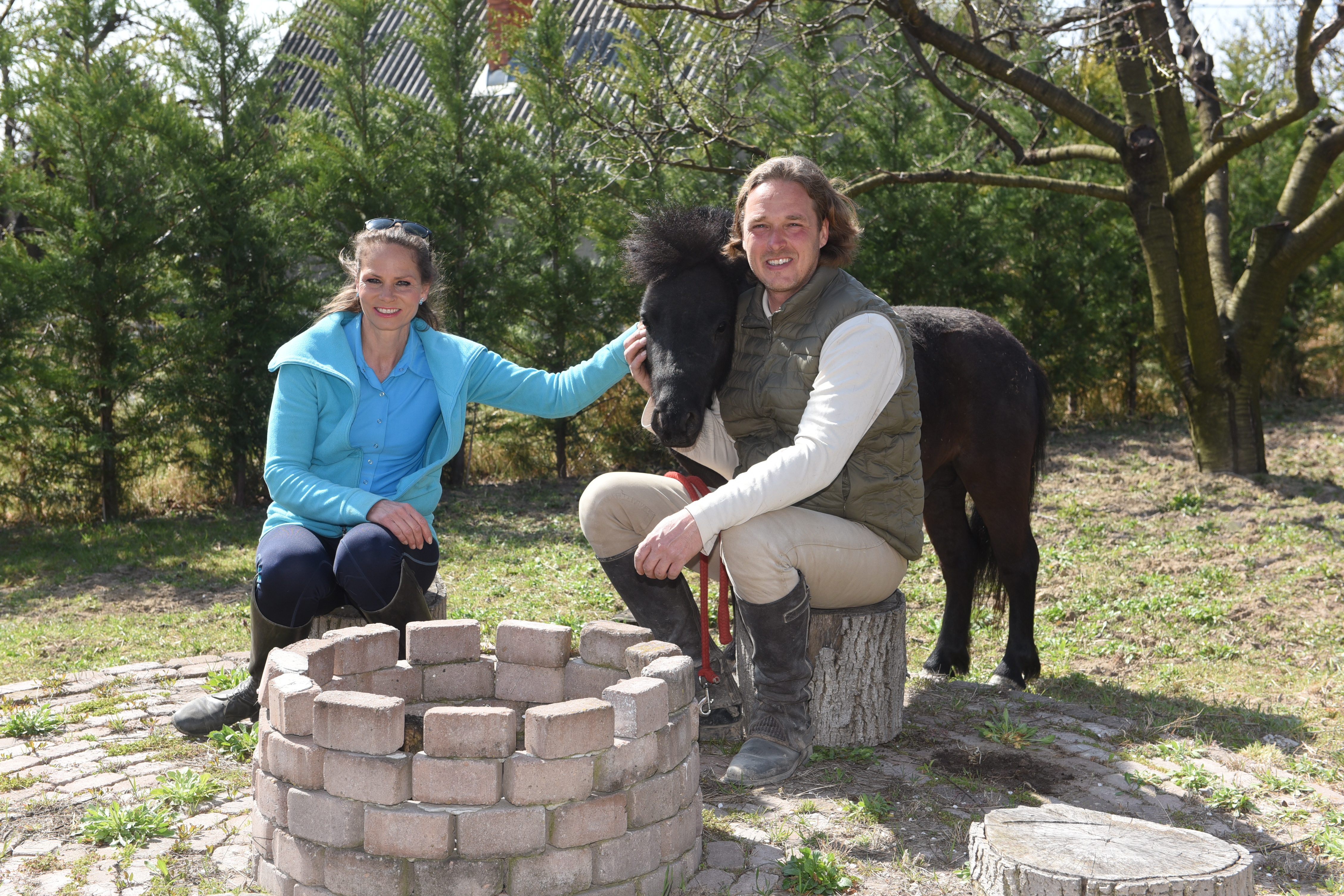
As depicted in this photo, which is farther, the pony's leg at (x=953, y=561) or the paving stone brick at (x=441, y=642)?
the pony's leg at (x=953, y=561)

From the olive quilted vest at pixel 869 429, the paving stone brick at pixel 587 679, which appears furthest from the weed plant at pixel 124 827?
the olive quilted vest at pixel 869 429

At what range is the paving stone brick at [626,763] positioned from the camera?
250 cm

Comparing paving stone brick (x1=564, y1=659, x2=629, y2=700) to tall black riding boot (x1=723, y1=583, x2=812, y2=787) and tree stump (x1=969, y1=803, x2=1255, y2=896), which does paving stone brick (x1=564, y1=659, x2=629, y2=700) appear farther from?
tree stump (x1=969, y1=803, x2=1255, y2=896)

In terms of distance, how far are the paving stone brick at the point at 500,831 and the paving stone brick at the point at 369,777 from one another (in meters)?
0.15

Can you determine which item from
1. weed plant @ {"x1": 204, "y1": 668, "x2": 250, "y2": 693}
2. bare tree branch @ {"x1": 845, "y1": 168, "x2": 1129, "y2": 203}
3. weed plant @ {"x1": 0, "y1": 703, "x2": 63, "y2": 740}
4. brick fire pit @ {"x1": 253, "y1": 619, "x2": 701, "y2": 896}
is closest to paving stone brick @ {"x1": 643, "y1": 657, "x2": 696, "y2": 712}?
brick fire pit @ {"x1": 253, "y1": 619, "x2": 701, "y2": 896}

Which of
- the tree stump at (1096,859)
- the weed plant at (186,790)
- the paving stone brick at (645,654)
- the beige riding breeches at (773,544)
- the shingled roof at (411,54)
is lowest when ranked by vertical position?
the weed plant at (186,790)

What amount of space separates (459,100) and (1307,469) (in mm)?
7671

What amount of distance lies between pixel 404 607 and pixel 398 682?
15.1 inches

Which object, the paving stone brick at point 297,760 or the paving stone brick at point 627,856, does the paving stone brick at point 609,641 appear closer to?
the paving stone brick at point 627,856

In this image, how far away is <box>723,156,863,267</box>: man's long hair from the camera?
342 centimetres

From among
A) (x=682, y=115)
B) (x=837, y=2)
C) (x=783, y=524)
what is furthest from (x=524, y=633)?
(x=682, y=115)

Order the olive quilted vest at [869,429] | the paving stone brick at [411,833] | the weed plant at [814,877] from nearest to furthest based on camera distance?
the paving stone brick at [411,833] < the weed plant at [814,877] < the olive quilted vest at [869,429]

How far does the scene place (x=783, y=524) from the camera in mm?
3242

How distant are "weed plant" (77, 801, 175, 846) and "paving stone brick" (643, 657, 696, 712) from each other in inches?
55.5
